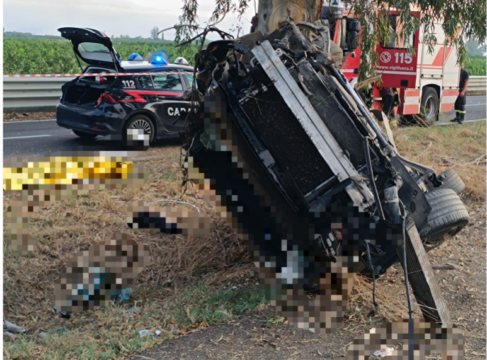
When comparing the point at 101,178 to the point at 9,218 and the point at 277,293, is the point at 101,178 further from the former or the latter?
the point at 277,293

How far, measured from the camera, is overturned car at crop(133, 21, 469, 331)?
3906mm

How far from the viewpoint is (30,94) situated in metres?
13.6

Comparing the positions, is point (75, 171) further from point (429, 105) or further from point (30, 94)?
point (429, 105)

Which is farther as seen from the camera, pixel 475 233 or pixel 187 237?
pixel 475 233

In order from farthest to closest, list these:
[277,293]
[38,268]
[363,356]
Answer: [38,268]
[277,293]
[363,356]

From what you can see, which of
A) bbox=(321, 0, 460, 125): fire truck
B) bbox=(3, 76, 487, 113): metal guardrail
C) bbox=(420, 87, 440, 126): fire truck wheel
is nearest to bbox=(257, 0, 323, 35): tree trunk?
bbox=(321, 0, 460, 125): fire truck

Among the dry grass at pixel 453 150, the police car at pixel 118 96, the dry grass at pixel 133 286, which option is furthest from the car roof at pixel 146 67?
the dry grass at pixel 453 150

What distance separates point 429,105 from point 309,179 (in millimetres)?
12655

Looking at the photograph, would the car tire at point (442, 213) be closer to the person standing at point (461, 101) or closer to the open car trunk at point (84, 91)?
the open car trunk at point (84, 91)

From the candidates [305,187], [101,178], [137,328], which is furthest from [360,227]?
[101,178]

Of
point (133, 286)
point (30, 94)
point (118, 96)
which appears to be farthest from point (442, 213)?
point (30, 94)

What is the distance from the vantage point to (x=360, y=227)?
386cm

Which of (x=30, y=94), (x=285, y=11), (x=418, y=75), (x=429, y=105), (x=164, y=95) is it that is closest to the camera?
(x=285, y=11)

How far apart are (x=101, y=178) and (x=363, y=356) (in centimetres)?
314
